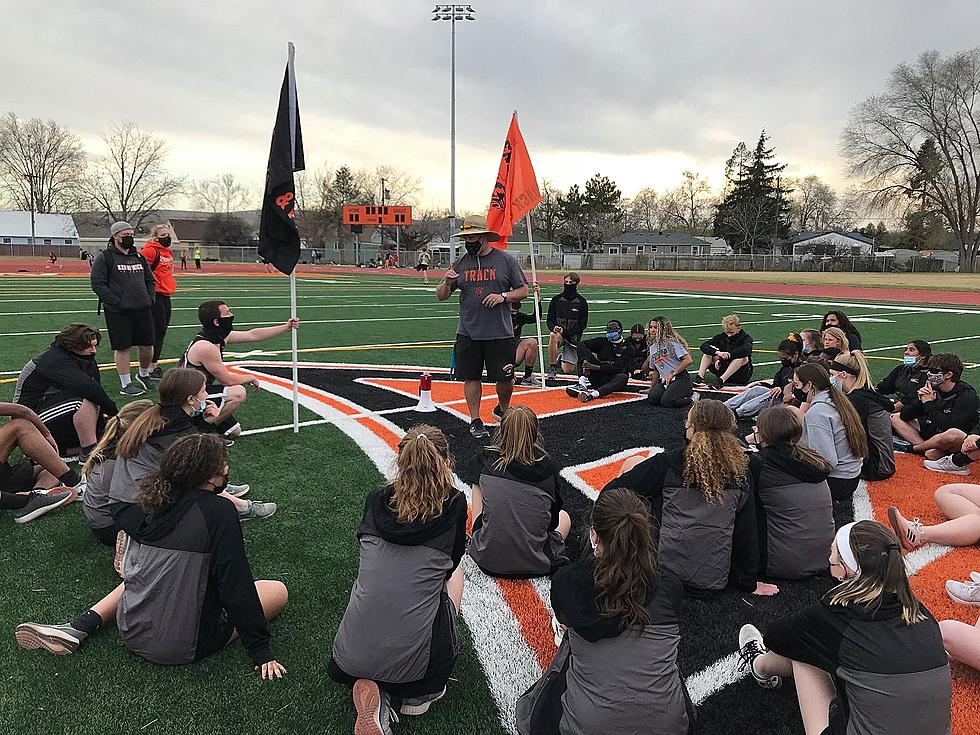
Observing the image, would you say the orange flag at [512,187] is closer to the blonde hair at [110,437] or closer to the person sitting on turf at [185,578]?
the blonde hair at [110,437]

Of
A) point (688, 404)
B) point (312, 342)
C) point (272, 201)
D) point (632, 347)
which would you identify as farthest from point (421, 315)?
point (272, 201)

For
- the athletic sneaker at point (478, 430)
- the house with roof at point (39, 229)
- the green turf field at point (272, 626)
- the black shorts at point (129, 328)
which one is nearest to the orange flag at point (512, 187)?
the athletic sneaker at point (478, 430)

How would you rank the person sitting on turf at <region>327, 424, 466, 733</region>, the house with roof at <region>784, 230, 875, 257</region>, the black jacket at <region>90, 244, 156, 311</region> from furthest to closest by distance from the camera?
the house with roof at <region>784, 230, 875, 257</region>
the black jacket at <region>90, 244, 156, 311</region>
the person sitting on turf at <region>327, 424, 466, 733</region>

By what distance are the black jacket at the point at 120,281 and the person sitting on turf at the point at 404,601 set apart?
7.14 m

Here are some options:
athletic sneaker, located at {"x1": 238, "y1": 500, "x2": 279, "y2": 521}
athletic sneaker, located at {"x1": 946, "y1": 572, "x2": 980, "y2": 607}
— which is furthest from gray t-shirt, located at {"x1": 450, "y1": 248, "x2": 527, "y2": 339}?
athletic sneaker, located at {"x1": 946, "y1": 572, "x2": 980, "y2": 607}

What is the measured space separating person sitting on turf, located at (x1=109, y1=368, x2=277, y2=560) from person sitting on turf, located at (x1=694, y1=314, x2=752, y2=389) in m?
7.69

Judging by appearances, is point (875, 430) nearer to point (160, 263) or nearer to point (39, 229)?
point (160, 263)

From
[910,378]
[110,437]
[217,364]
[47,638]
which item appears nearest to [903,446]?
[910,378]

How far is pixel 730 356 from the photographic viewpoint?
10133mm

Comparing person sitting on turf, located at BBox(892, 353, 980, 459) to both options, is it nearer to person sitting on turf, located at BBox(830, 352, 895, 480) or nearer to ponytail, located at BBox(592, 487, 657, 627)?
person sitting on turf, located at BBox(830, 352, 895, 480)

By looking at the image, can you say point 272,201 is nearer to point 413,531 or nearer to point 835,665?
point 413,531

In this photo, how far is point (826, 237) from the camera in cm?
9581

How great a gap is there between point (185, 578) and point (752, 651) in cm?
274

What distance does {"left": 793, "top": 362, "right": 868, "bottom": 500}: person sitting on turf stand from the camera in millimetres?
5051
